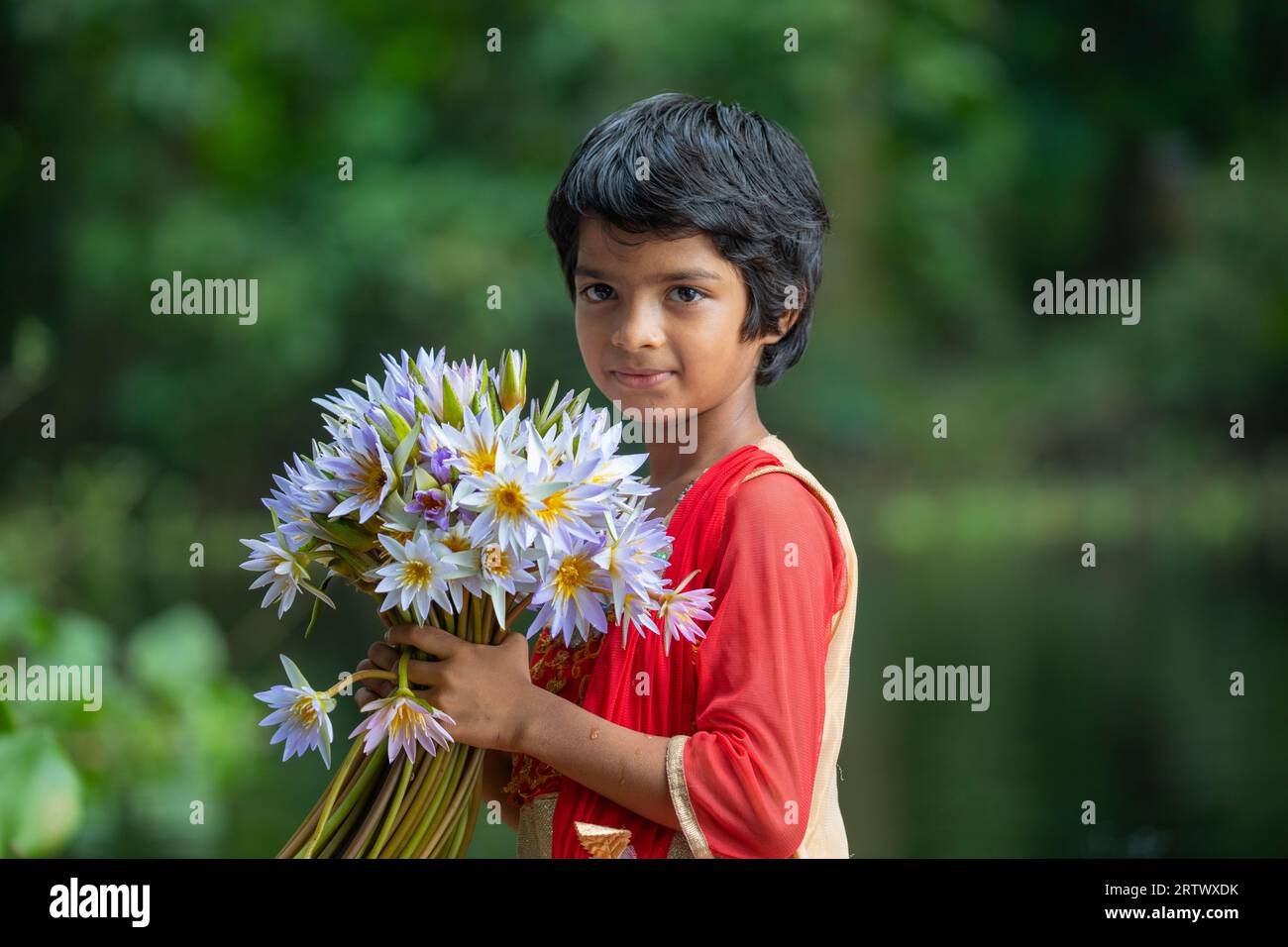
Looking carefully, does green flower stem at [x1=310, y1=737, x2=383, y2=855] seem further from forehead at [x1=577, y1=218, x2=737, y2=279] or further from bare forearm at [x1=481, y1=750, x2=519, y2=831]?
forehead at [x1=577, y1=218, x2=737, y2=279]

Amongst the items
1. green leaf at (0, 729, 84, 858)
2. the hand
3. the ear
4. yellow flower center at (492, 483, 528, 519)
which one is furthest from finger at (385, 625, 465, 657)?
green leaf at (0, 729, 84, 858)

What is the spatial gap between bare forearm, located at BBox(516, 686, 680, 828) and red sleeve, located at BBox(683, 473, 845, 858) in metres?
0.02

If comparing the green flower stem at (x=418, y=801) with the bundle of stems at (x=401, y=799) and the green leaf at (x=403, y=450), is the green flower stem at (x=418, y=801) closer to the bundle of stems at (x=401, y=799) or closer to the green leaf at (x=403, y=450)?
the bundle of stems at (x=401, y=799)

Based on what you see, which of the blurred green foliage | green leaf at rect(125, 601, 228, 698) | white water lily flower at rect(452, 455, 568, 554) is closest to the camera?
white water lily flower at rect(452, 455, 568, 554)

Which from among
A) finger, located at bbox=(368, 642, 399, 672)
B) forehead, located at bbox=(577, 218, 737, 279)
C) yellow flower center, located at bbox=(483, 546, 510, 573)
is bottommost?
finger, located at bbox=(368, 642, 399, 672)

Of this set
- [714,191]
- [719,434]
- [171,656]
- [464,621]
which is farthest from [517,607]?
[171,656]

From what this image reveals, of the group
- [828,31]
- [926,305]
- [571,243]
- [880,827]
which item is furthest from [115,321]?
[571,243]

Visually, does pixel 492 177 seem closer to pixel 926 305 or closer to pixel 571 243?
pixel 926 305

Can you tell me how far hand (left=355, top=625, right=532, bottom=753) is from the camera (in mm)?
1091

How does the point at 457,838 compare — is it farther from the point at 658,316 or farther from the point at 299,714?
the point at 658,316

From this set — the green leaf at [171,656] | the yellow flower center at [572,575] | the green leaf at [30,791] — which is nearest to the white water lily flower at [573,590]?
the yellow flower center at [572,575]

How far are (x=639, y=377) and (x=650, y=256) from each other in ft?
0.31

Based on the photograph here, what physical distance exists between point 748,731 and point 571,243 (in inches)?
18.0

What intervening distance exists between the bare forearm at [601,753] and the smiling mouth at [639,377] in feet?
0.85
